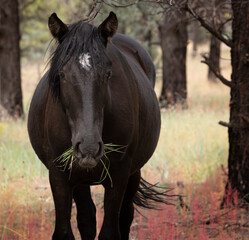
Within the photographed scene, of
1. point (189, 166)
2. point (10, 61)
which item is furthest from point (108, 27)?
point (10, 61)

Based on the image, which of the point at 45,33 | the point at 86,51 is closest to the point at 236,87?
the point at 86,51

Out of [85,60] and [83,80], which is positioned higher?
[85,60]

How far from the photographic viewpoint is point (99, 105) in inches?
121

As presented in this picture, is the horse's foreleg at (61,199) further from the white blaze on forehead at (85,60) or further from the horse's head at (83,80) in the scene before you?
the white blaze on forehead at (85,60)

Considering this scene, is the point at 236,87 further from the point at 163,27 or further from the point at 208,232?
the point at 163,27

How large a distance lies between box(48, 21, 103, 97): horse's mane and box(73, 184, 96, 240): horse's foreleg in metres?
1.46

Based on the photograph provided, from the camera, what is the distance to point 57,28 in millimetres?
3320

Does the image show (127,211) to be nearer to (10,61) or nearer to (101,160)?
(101,160)

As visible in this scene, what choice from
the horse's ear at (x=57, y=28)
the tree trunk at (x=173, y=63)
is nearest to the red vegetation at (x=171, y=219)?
the horse's ear at (x=57, y=28)

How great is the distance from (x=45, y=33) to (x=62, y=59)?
30178 mm

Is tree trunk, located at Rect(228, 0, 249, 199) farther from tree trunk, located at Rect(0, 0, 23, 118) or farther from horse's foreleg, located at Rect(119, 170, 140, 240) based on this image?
tree trunk, located at Rect(0, 0, 23, 118)

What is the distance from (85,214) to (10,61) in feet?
29.2

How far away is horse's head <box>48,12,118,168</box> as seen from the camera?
9.54 feet

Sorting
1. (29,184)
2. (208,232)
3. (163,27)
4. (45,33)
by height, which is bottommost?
(208,232)
